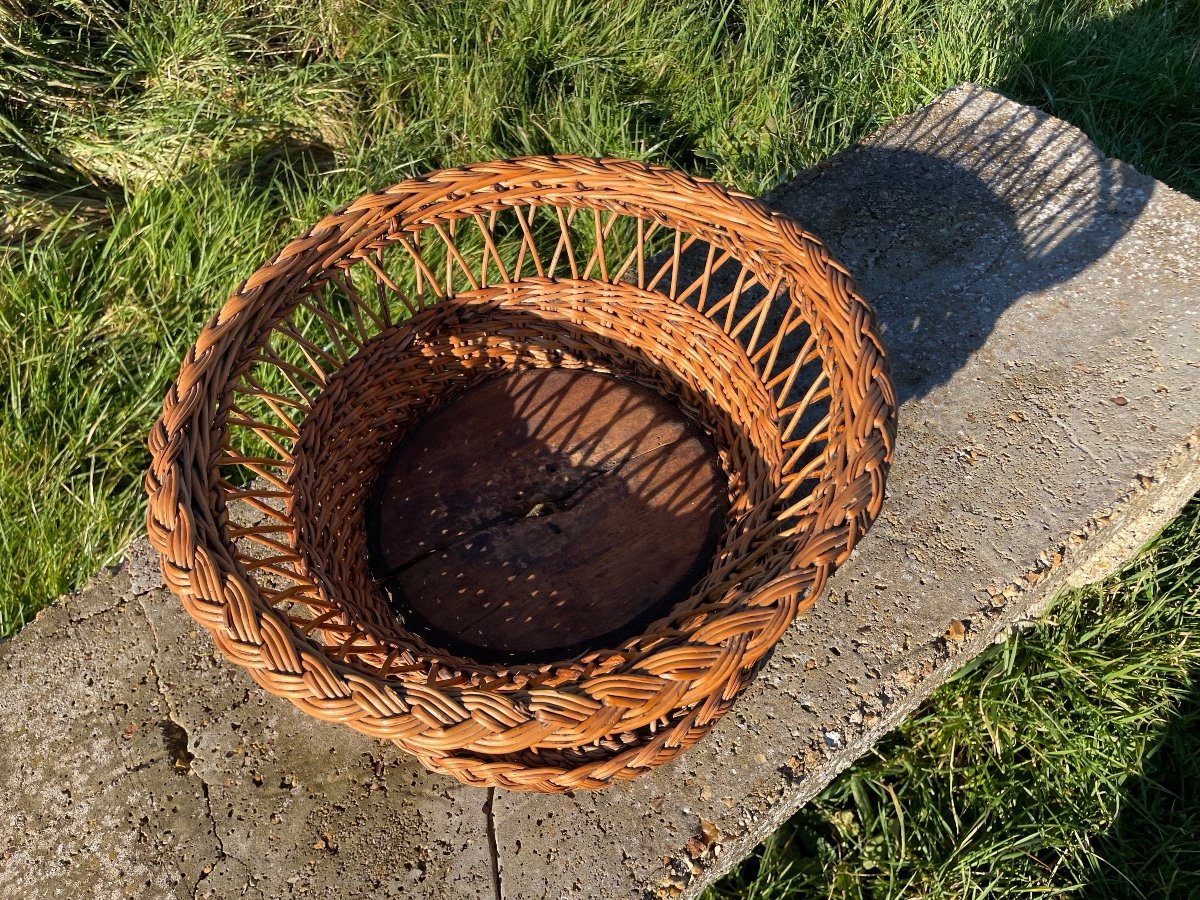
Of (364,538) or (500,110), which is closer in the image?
(364,538)

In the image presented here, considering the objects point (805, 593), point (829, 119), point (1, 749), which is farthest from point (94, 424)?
point (829, 119)

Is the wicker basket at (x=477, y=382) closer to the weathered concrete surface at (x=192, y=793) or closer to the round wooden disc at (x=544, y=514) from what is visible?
the round wooden disc at (x=544, y=514)

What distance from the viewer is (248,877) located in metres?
1.54

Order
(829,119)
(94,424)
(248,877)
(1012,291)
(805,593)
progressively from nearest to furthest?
(805,593) < (248,877) < (1012,291) < (94,424) < (829,119)

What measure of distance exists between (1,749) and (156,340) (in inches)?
41.5

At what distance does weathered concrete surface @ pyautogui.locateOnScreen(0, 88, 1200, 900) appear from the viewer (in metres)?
1.54

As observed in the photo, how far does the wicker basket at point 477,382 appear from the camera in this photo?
1.15 meters

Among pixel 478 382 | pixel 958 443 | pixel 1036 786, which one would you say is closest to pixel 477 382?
pixel 478 382

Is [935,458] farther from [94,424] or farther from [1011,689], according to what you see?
[94,424]

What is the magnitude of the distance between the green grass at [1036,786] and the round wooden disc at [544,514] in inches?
24.2

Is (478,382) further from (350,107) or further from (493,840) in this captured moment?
(350,107)

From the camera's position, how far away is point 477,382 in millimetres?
1909

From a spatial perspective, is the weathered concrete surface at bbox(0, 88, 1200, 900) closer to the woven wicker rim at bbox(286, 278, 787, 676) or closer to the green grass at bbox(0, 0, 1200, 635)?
the woven wicker rim at bbox(286, 278, 787, 676)

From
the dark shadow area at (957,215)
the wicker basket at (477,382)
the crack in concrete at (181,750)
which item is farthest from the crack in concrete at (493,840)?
the dark shadow area at (957,215)
